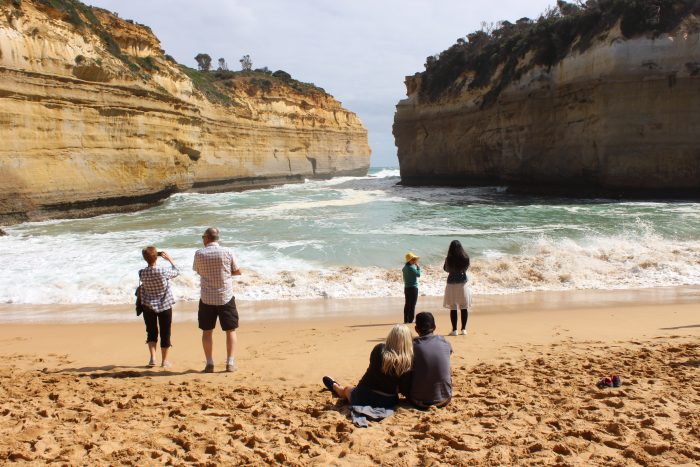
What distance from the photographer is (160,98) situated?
80.0 ft

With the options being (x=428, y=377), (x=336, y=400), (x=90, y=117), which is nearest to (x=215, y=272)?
(x=336, y=400)

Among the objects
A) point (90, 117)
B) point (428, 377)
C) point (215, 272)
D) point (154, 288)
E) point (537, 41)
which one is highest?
point (537, 41)

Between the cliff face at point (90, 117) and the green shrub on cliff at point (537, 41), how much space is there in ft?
54.0

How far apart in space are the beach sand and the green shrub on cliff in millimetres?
18582

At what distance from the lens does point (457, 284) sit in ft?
22.0

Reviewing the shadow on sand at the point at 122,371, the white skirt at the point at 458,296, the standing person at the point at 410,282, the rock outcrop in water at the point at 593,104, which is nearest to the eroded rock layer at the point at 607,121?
the rock outcrop in water at the point at 593,104

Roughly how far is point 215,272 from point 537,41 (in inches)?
1036

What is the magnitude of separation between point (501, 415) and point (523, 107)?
1004 inches

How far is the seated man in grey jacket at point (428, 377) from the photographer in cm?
402

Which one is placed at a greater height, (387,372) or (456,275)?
(456,275)

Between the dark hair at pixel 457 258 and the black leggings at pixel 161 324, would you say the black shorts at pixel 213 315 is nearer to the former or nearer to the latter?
the black leggings at pixel 161 324

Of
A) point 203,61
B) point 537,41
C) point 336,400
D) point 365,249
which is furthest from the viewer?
Answer: point 203,61

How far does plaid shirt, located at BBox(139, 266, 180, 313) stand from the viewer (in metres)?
5.34

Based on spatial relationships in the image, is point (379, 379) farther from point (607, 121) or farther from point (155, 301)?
point (607, 121)
